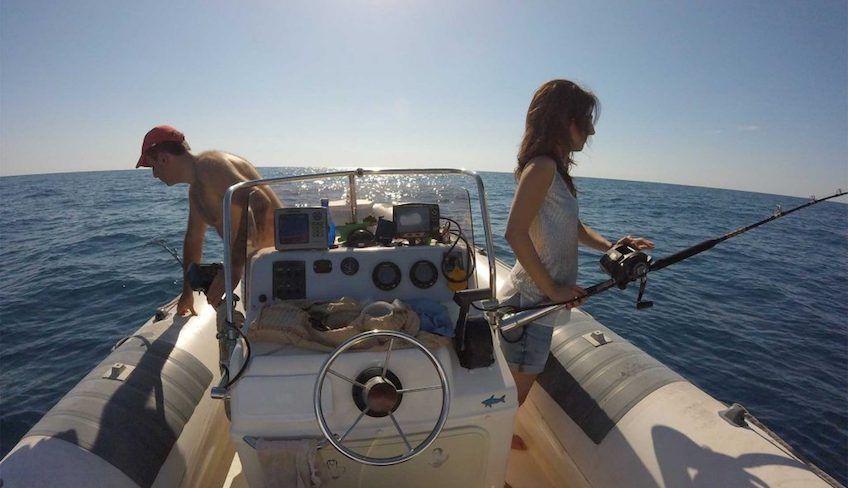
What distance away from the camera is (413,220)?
7.59ft

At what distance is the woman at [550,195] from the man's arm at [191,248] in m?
2.48

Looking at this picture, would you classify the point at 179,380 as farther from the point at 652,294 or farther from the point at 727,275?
the point at 727,275

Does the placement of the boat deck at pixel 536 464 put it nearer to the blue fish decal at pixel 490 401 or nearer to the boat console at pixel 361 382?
the boat console at pixel 361 382

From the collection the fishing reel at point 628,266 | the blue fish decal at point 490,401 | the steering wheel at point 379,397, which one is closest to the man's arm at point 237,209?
the steering wheel at point 379,397

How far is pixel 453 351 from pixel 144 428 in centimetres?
164

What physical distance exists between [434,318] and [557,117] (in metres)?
1.04

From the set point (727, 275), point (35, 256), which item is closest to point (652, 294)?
point (727, 275)

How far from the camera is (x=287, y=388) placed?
154 cm

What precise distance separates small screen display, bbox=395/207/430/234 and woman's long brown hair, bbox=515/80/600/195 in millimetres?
832

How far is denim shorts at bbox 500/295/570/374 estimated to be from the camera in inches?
73.7

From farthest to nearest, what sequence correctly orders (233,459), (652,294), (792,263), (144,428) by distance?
(792,263) < (652,294) < (233,459) < (144,428)

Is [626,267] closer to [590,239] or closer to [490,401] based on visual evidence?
[590,239]

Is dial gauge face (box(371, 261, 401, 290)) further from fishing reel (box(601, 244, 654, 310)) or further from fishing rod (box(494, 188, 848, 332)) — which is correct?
fishing reel (box(601, 244, 654, 310))

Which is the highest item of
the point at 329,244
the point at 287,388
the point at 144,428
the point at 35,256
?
the point at 329,244
